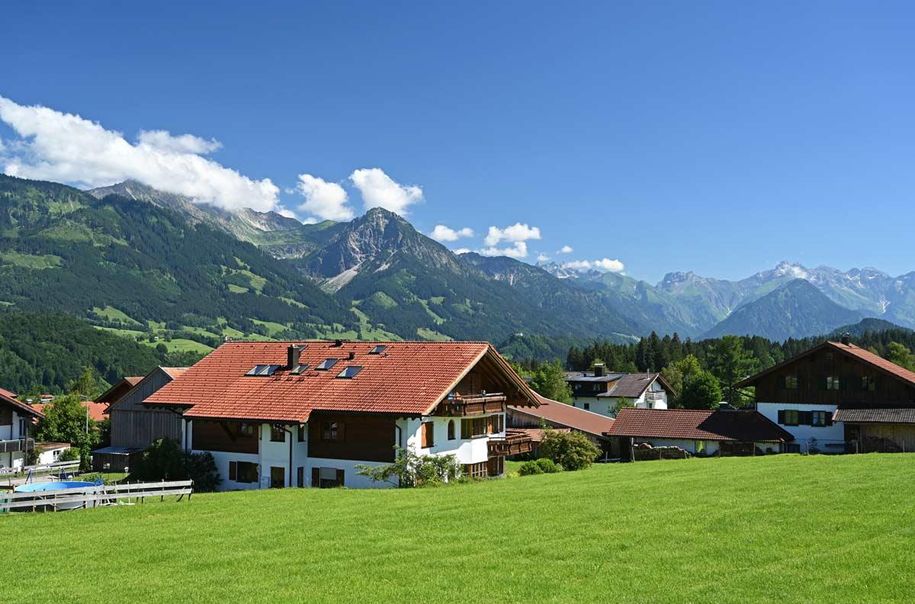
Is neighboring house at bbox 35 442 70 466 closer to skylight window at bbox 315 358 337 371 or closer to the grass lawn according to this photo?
skylight window at bbox 315 358 337 371

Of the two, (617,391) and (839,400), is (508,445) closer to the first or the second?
(839,400)

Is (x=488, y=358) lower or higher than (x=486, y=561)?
higher

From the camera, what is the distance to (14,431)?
171 ft

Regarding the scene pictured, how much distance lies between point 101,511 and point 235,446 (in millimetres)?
14489

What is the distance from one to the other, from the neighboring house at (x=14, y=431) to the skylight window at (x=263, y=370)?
17.0 metres

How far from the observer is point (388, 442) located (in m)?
39.1

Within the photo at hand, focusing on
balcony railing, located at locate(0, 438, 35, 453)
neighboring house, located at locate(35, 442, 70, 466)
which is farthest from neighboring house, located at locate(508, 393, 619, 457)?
neighboring house, located at locate(35, 442, 70, 466)

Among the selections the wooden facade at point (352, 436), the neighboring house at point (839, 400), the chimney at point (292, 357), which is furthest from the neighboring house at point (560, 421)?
the wooden facade at point (352, 436)

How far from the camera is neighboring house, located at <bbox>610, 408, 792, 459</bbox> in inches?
2275

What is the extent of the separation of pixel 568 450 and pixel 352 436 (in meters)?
13.8

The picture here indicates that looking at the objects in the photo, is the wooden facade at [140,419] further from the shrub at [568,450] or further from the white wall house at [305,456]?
the shrub at [568,450]

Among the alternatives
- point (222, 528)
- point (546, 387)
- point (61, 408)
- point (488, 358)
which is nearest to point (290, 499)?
point (222, 528)

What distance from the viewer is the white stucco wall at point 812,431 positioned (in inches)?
2244

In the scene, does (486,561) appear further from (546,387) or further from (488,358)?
(546,387)
